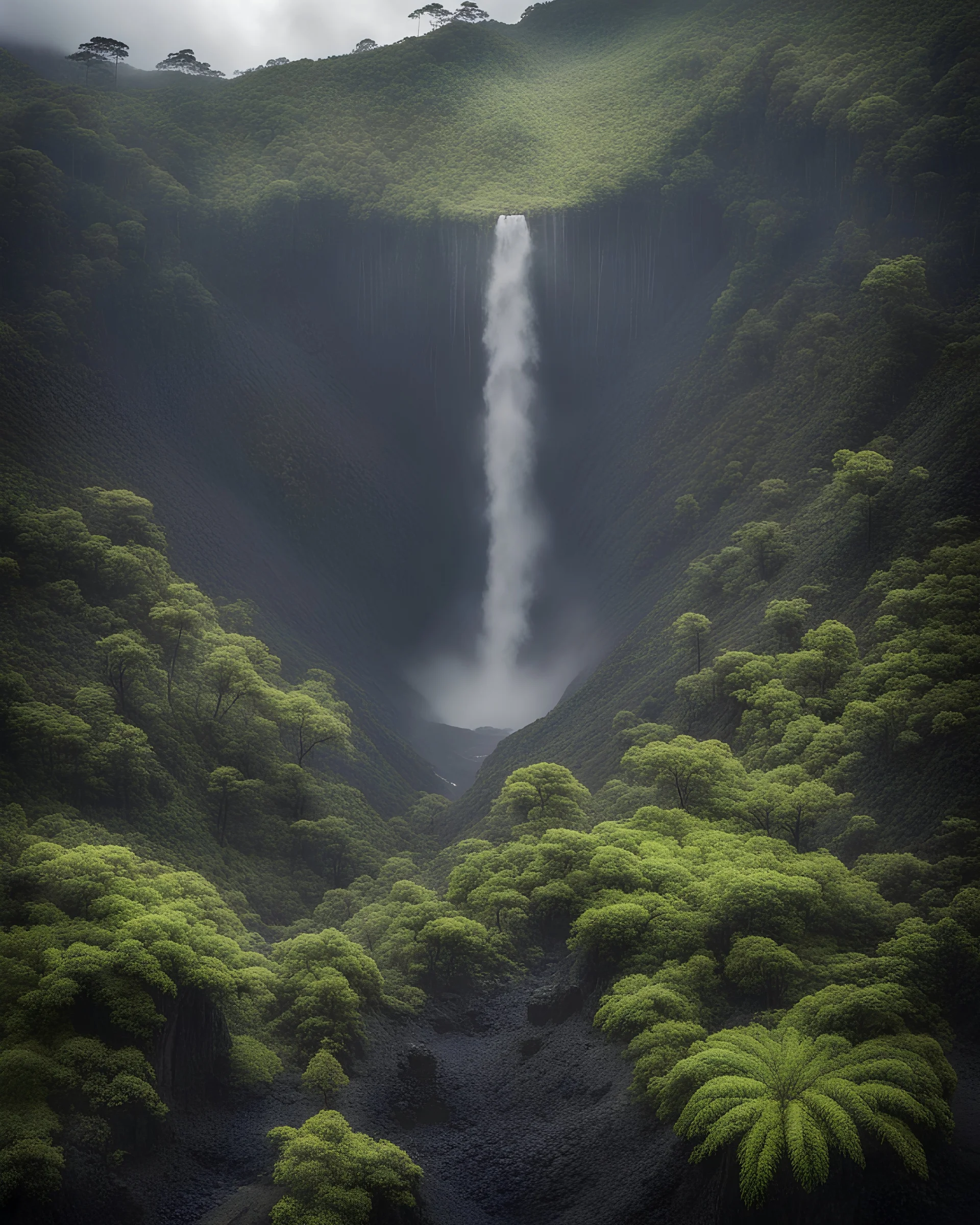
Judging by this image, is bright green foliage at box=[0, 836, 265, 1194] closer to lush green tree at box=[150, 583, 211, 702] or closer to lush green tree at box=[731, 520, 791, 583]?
lush green tree at box=[150, 583, 211, 702]

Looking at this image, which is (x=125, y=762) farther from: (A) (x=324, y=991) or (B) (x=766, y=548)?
(B) (x=766, y=548)

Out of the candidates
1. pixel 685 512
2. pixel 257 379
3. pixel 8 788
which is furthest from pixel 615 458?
pixel 8 788

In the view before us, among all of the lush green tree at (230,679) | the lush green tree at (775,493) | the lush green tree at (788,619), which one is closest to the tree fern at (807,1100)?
the lush green tree at (788,619)

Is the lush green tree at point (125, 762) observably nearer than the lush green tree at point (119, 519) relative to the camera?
Yes

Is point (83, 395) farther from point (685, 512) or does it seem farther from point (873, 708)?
point (873, 708)

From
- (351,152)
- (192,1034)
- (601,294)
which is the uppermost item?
(351,152)

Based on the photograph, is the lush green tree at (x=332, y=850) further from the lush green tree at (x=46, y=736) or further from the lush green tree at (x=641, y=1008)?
the lush green tree at (x=641, y=1008)

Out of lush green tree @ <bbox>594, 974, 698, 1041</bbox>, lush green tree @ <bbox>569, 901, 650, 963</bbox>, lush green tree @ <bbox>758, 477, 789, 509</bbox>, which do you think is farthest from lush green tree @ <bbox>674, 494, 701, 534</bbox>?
lush green tree @ <bbox>594, 974, 698, 1041</bbox>
